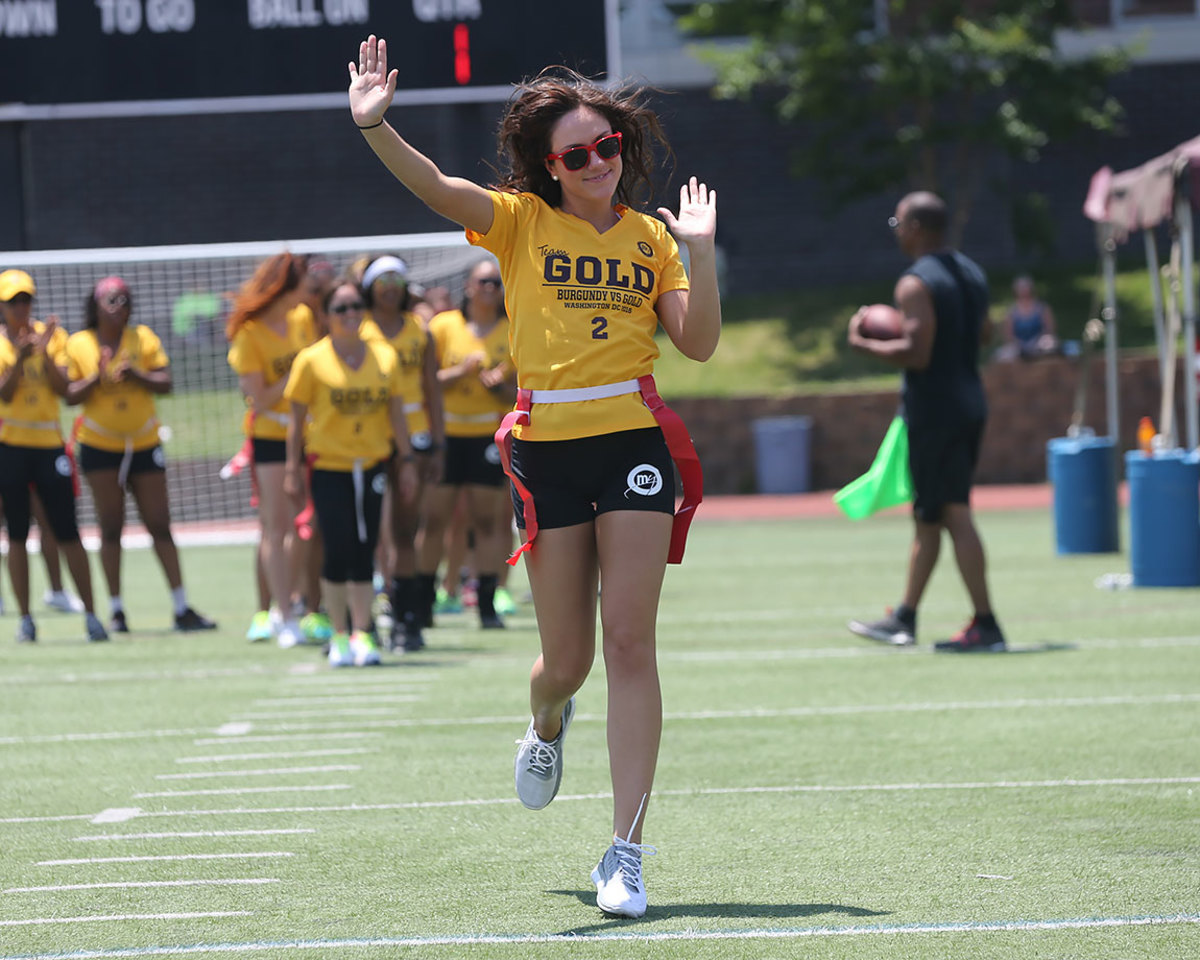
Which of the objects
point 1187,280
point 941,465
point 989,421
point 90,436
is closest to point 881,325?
point 941,465

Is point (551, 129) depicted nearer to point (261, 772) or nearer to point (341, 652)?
point (261, 772)

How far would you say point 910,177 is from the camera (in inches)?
1120

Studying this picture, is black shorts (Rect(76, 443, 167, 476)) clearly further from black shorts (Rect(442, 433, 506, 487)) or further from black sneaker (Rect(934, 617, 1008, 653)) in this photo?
black sneaker (Rect(934, 617, 1008, 653))

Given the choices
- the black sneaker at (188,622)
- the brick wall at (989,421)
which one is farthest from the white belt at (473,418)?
the brick wall at (989,421)

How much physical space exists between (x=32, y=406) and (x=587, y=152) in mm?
7446

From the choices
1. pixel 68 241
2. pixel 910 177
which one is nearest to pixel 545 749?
pixel 910 177

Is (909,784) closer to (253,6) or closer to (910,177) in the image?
(253,6)

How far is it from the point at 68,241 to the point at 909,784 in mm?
25874

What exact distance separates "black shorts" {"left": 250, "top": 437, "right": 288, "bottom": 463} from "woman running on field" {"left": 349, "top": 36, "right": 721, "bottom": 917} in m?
6.04

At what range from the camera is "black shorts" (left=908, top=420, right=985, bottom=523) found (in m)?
9.48

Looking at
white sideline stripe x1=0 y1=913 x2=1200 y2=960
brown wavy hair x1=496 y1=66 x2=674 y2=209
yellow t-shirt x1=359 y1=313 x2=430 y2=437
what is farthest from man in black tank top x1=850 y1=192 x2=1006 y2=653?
white sideline stripe x1=0 y1=913 x2=1200 y2=960

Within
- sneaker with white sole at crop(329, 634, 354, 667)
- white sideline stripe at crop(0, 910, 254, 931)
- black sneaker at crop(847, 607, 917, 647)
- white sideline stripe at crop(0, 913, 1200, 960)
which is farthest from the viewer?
black sneaker at crop(847, 607, 917, 647)

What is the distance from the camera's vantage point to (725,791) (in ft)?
20.4

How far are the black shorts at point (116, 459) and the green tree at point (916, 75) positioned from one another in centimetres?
1721
